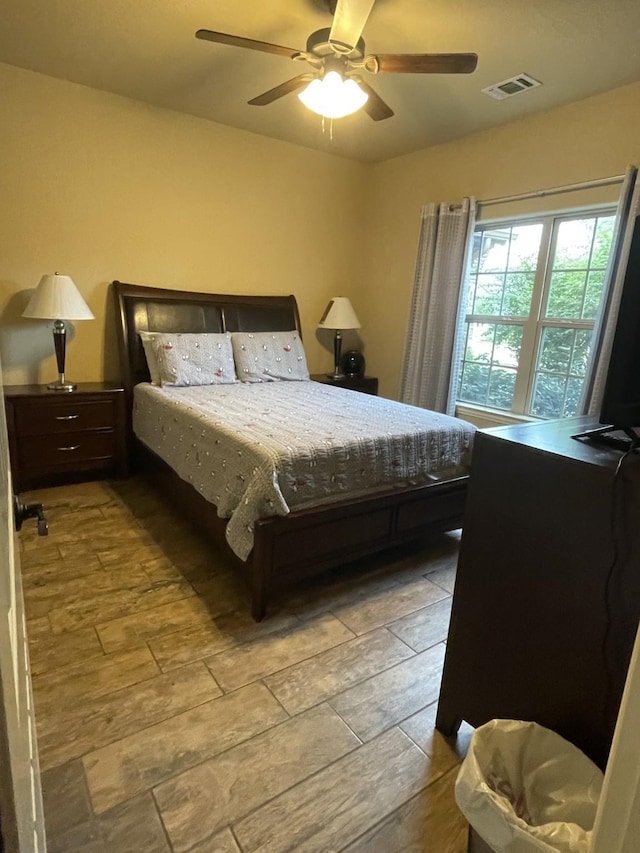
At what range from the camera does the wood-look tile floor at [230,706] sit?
1.28m

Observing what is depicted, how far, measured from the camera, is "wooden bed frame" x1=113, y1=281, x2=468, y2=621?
2.07 metres

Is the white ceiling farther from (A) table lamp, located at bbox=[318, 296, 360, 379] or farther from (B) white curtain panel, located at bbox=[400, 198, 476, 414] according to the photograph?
(A) table lamp, located at bbox=[318, 296, 360, 379]

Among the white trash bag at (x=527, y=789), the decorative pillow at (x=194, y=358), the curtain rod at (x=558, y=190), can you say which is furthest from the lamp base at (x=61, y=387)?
the curtain rod at (x=558, y=190)

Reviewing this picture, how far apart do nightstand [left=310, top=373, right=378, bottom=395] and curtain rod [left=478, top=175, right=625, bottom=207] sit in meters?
1.72

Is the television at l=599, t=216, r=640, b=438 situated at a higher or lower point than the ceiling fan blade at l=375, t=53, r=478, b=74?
lower

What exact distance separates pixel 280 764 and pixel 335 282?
4097mm

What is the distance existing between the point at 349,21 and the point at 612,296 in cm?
207

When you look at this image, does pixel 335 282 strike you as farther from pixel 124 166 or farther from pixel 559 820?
pixel 559 820

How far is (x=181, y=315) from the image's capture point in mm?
3803

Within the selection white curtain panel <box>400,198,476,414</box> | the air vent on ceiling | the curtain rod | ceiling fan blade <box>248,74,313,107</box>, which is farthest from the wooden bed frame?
the air vent on ceiling

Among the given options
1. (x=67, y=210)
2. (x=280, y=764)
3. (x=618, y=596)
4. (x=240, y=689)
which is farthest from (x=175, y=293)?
(x=618, y=596)

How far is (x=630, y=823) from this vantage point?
27.0 inches

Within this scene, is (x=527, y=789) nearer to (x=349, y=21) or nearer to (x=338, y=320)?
(x=349, y=21)

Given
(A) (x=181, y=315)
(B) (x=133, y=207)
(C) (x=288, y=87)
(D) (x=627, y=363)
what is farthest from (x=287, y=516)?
(B) (x=133, y=207)
